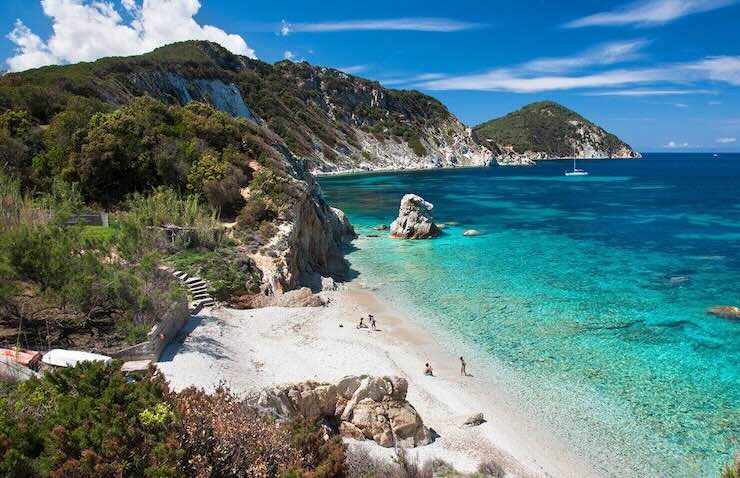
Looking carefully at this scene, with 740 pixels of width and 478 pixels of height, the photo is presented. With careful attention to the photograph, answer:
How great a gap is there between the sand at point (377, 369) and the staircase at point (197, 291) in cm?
68

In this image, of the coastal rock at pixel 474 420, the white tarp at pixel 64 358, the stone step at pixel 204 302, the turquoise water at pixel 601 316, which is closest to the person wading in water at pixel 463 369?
the turquoise water at pixel 601 316

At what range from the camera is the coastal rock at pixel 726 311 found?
2488 cm

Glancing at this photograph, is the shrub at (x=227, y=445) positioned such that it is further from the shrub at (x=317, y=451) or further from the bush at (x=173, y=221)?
the bush at (x=173, y=221)

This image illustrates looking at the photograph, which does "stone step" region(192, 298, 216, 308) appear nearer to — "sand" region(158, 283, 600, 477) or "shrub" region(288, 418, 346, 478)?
"sand" region(158, 283, 600, 477)

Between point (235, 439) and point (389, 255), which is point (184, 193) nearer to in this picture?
point (389, 255)

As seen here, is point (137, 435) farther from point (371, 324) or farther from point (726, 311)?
point (726, 311)

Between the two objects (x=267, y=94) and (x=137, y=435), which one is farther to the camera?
(x=267, y=94)

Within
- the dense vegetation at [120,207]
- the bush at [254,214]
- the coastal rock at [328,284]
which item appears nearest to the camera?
the dense vegetation at [120,207]

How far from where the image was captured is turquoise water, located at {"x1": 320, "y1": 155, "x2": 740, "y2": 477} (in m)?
15.5

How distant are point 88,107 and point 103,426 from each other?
1538 inches

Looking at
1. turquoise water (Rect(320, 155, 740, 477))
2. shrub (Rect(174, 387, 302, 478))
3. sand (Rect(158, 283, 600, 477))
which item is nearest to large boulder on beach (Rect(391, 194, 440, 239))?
turquoise water (Rect(320, 155, 740, 477))

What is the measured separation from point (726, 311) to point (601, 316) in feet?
21.2

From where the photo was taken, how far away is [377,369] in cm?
1786

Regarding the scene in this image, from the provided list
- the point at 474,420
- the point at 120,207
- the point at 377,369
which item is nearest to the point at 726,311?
the point at 474,420
